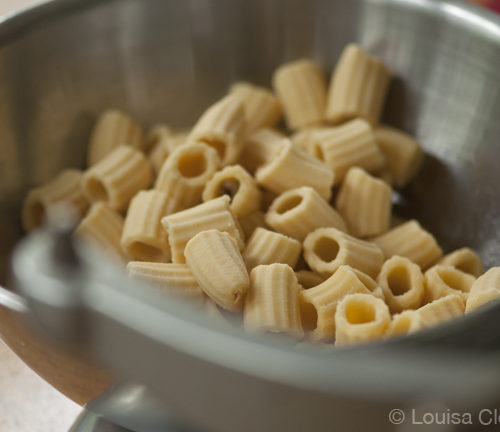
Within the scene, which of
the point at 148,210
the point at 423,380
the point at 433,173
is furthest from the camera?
the point at 433,173

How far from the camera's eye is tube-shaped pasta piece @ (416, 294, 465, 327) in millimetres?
654

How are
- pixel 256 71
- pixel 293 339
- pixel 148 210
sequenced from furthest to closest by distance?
pixel 256 71 → pixel 148 210 → pixel 293 339

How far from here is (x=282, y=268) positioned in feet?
2.36

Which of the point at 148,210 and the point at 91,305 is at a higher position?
the point at 91,305

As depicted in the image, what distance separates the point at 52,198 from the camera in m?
0.90

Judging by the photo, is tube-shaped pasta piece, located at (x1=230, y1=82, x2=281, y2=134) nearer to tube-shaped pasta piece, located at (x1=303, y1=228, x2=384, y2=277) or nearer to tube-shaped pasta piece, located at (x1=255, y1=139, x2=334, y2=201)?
tube-shaped pasta piece, located at (x1=255, y1=139, x2=334, y2=201)

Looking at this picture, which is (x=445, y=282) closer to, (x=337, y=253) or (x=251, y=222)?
(x=337, y=253)

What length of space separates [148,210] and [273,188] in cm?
15

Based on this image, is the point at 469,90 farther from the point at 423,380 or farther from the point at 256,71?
the point at 423,380

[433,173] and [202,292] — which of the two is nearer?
[202,292]

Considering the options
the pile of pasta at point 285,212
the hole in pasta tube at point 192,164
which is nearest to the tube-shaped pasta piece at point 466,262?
the pile of pasta at point 285,212

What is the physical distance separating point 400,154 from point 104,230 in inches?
15.3

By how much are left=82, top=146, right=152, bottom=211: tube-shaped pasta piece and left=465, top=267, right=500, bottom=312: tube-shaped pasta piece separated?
0.44m

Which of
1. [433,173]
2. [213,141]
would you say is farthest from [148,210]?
[433,173]
